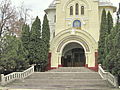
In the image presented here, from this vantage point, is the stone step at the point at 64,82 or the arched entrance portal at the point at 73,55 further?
the arched entrance portal at the point at 73,55

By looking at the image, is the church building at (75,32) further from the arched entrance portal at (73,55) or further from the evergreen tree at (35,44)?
the evergreen tree at (35,44)

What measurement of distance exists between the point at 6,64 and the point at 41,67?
9464mm

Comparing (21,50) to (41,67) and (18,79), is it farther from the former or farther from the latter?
(41,67)

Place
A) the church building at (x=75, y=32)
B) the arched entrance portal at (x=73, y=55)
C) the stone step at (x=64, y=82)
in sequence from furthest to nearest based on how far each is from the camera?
1. the arched entrance portal at (x=73, y=55)
2. the church building at (x=75, y=32)
3. the stone step at (x=64, y=82)

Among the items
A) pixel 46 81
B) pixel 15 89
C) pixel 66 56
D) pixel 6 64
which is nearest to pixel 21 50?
pixel 6 64

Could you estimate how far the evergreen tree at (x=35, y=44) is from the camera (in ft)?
105

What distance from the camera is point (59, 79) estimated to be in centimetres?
2464

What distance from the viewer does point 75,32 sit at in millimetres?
34562

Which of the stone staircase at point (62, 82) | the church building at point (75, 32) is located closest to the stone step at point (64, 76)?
the stone staircase at point (62, 82)

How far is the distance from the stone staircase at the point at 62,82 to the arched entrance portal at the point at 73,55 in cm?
1093

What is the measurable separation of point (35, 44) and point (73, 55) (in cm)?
779

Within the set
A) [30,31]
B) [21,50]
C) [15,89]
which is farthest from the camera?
[30,31]

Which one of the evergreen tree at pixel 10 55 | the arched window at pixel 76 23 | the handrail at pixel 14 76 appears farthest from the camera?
the arched window at pixel 76 23

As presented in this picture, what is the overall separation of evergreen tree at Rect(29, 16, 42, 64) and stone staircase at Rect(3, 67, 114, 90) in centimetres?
482
